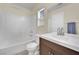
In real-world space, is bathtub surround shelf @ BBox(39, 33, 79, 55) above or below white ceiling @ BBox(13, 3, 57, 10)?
below

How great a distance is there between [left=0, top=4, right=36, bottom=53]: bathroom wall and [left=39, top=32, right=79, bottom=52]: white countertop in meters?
0.21

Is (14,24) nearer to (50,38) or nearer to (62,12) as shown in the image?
(50,38)

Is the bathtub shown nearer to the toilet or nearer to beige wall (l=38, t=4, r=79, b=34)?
the toilet

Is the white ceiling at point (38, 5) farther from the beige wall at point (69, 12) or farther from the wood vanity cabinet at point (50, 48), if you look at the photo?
the wood vanity cabinet at point (50, 48)

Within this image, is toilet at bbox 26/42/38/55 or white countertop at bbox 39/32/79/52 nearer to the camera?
white countertop at bbox 39/32/79/52

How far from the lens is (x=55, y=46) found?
5.48ft

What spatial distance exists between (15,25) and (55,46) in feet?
1.91

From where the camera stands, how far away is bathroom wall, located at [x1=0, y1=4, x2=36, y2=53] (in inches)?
66.0

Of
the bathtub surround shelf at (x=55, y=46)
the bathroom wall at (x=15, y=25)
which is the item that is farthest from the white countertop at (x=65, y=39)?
the bathroom wall at (x=15, y=25)

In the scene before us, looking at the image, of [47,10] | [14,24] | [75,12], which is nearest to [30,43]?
[14,24]

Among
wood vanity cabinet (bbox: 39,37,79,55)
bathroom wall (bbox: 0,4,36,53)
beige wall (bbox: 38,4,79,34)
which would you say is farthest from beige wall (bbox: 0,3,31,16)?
wood vanity cabinet (bbox: 39,37,79,55)

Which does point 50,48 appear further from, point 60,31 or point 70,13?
point 70,13
